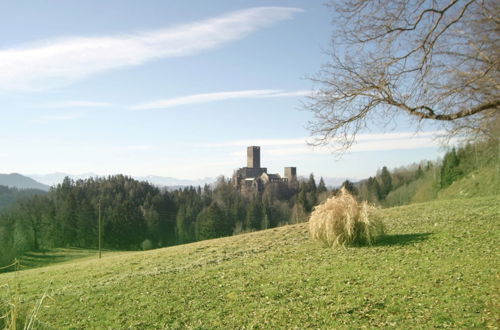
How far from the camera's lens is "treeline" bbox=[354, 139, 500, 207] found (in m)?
38.9

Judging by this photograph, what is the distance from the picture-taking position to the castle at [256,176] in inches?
4993

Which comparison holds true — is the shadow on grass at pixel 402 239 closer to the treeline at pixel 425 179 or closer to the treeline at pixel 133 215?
the treeline at pixel 425 179

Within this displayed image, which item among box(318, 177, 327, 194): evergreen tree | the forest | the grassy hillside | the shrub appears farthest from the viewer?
box(318, 177, 327, 194): evergreen tree

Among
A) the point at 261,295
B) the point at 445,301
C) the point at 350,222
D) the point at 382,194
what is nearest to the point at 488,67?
the point at 445,301

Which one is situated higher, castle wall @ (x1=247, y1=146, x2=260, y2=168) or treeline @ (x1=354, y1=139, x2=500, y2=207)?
castle wall @ (x1=247, y1=146, x2=260, y2=168)

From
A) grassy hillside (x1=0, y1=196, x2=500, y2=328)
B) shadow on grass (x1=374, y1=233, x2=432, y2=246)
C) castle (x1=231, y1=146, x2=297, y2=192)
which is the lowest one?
grassy hillside (x1=0, y1=196, x2=500, y2=328)

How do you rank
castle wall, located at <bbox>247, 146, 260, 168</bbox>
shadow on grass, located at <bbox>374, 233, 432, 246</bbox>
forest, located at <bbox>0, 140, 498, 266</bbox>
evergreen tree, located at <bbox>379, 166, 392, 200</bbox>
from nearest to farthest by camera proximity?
shadow on grass, located at <bbox>374, 233, 432, 246</bbox> < forest, located at <bbox>0, 140, 498, 266</bbox> < evergreen tree, located at <bbox>379, 166, 392, 200</bbox> < castle wall, located at <bbox>247, 146, 260, 168</bbox>

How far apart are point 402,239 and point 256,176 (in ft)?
445

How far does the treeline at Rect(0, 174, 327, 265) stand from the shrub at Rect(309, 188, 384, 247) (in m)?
48.8

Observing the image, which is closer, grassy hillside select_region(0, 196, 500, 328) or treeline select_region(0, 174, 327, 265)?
grassy hillside select_region(0, 196, 500, 328)

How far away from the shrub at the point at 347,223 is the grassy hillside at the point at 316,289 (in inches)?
20.3

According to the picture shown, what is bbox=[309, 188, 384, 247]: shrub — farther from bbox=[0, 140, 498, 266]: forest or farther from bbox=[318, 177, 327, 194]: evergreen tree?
bbox=[318, 177, 327, 194]: evergreen tree

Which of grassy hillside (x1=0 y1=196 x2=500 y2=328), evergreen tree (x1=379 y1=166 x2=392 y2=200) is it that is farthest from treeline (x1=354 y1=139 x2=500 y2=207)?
grassy hillside (x1=0 y1=196 x2=500 y2=328)

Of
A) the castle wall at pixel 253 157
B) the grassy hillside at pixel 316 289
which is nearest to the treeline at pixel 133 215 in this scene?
the castle wall at pixel 253 157
